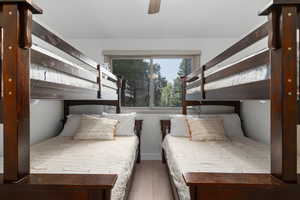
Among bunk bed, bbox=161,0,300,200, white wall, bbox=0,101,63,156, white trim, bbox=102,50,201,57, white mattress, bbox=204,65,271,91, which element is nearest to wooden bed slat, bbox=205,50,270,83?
white mattress, bbox=204,65,271,91

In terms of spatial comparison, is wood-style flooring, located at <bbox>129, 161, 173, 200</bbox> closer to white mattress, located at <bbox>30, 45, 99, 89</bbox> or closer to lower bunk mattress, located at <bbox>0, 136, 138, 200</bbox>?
lower bunk mattress, located at <bbox>0, 136, 138, 200</bbox>

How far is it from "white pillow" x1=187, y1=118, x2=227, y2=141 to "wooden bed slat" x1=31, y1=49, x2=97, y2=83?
140 cm

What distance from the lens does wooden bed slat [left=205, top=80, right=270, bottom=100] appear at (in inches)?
42.1

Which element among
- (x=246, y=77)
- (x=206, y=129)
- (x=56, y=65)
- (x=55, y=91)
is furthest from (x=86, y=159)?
(x=206, y=129)

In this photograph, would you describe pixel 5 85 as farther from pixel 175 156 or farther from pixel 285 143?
pixel 175 156

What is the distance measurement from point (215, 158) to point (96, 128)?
157cm

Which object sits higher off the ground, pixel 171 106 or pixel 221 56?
pixel 221 56

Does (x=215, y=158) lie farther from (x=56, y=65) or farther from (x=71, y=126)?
(x=71, y=126)

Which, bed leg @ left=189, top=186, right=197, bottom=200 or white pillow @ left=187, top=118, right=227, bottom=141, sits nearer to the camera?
bed leg @ left=189, top=186, right=197, bottom=200

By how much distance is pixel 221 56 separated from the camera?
1712mm

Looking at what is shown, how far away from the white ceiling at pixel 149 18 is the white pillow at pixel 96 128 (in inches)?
51.5

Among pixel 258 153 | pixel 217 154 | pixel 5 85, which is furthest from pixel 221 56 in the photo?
pixel 5 85

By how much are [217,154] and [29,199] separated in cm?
153

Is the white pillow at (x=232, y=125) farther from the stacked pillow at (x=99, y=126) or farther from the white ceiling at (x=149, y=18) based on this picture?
the white ceiling at (x=149, y=18)
